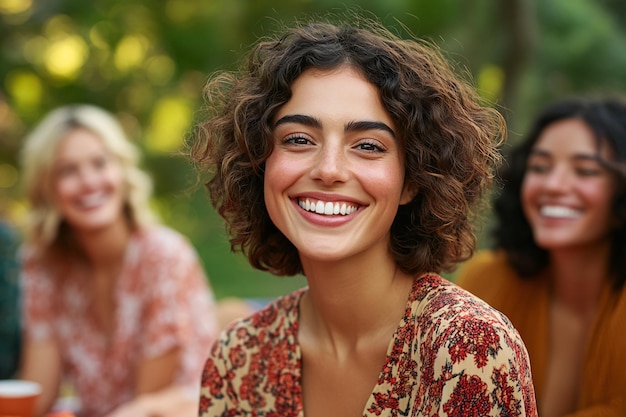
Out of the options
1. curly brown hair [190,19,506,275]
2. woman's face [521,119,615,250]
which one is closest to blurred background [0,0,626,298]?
woman's face [521,119,615,250]

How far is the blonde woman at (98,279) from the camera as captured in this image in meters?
3.66

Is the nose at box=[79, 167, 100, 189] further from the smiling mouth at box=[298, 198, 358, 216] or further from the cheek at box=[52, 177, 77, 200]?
the smiling mouth at box=[298, 198, 358, 216]

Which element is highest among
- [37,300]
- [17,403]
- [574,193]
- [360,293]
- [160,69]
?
[160,69]

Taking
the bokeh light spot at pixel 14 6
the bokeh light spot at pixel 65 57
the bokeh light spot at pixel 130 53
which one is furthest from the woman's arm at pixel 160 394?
the bokeh light spot at pixel 14 6

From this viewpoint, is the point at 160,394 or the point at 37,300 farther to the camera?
the point at 37,300

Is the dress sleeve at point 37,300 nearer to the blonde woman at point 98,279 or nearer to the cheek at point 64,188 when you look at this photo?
the blonde woman at point 98,279

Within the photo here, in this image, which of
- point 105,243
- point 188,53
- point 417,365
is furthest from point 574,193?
point 188,53

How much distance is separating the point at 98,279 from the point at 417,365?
217cm

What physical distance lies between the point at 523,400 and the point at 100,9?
4174 millimetres

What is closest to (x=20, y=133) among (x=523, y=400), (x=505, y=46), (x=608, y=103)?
(x=505, y=46)

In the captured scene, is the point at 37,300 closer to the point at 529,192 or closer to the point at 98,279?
the point at 98,279

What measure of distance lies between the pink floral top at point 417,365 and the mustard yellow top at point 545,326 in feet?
3.34

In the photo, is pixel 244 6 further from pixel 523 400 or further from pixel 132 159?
pixel 523 400

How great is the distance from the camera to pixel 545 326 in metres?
3.08
